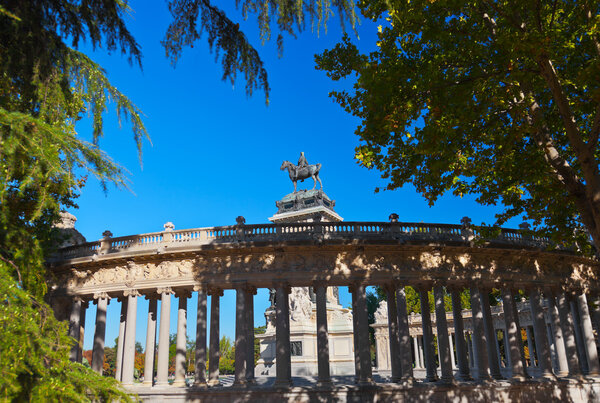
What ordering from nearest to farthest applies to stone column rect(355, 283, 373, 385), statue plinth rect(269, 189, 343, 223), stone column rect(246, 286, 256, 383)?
stone column rect(355, 283, 373, 385) → stone column rect(246, 286, 256, 383) → statue plinth rect(269, 189, 343, 223)

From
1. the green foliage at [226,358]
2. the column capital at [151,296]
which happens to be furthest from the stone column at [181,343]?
the green foliage at [226,358]

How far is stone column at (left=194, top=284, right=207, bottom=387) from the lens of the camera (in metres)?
27.0

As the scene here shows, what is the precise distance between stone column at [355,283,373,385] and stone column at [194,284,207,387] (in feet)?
30.1

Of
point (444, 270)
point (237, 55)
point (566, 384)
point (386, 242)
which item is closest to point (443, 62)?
point (237, 55)

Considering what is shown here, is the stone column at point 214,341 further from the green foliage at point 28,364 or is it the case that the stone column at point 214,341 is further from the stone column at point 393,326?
the green foliage at point 28,364

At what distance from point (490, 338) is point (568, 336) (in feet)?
18.4

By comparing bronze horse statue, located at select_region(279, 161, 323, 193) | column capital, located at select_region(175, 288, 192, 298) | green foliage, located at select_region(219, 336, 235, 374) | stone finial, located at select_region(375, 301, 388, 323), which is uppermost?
bronze horse statue, located at select_region(279, 161, 323, 193)

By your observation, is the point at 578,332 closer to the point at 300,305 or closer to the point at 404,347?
the point at 404,347

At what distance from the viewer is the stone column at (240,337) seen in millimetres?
26795

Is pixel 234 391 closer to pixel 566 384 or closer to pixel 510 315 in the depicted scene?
pixel 510 315

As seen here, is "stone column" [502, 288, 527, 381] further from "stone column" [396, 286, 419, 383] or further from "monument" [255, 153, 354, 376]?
"monument" [255, 153, 354, 376]

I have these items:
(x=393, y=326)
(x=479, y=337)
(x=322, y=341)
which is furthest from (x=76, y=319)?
(x=479, y=337)

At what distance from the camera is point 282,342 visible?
26859 millimetres

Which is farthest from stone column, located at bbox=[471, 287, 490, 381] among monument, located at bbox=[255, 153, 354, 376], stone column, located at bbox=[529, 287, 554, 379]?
monument, located at bbox=[255, 153, 354, 376]
